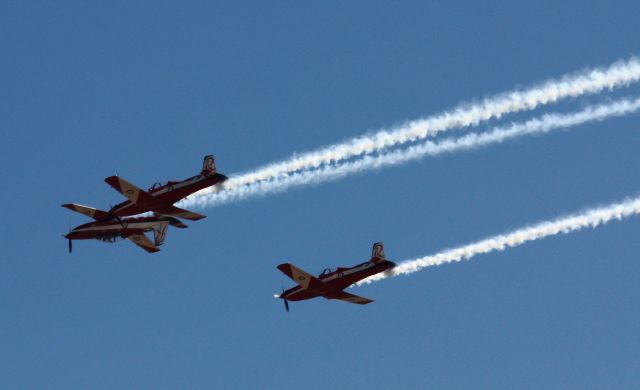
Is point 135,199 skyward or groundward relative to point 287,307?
skyward

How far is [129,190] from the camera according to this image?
6788 centimetres

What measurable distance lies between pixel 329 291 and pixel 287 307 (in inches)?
90.3

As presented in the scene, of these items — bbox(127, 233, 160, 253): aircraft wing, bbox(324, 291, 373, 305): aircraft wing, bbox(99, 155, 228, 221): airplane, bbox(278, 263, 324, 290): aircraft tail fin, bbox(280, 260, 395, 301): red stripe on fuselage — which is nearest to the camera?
bbox(99, 155, 228, 221): airplane

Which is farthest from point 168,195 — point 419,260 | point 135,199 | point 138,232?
point 419,260

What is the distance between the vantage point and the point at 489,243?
6469 centimetres

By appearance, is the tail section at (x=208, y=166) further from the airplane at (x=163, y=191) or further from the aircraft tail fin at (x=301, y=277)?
the aircraft tail fin at (x=301, y=277)

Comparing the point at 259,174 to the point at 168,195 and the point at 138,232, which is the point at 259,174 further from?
the point at 138,232

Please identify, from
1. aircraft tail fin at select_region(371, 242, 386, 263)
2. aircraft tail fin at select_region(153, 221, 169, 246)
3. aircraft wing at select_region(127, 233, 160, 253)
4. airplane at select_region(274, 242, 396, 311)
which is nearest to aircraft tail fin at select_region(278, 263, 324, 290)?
airplane at select_region(274, 242, 396, 311)

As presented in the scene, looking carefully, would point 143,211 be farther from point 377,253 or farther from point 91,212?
point 377,253

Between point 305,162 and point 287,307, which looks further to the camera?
point 287,307

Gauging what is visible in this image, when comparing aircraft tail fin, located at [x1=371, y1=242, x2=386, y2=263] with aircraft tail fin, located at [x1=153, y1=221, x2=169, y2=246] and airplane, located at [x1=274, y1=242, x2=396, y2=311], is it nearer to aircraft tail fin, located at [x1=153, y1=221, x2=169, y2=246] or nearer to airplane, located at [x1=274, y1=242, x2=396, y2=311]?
airplane, located at [x1=274, y1=242, x2=396, y2=311]

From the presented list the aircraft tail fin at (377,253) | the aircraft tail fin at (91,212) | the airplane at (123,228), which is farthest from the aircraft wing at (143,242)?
the aircraft tail fin at (377,253)

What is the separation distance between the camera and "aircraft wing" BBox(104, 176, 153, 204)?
221ft

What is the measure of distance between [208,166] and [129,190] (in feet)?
13.6
